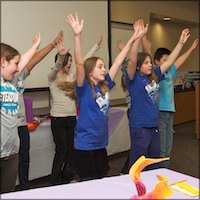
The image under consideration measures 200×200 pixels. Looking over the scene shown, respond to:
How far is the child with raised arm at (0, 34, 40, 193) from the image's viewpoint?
1772 mm

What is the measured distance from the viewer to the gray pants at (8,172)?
1.83 meters

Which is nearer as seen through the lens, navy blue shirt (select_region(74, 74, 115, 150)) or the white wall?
navy blue shirt (select_region(74, 74, 115, 150))

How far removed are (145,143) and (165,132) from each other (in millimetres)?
362

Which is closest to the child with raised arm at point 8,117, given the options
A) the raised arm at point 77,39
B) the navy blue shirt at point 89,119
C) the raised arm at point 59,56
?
the raised arm at point 77,39

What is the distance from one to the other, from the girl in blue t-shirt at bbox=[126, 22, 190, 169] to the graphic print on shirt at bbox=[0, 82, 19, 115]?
98 cm

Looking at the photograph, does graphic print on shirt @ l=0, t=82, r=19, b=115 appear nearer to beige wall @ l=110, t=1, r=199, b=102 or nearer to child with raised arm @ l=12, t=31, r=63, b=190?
child with raised arm @ l=12, t=31, r=63, b=190

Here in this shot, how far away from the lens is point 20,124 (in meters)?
2.44

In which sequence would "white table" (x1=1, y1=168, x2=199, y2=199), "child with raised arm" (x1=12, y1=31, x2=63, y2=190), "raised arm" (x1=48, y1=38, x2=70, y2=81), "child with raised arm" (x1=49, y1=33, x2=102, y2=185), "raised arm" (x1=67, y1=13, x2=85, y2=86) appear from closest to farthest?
"white table" (x1=1, y1=168, x2=199, y2=199) → "raised arm" (x1=67, y1=13, x2=85, y2=86) → "child with raised arm" (x1=12, y1=31, x2=63, y2=190) → "raised arm" (x1=48, y1=38, x2=70, y2=81) → "child with raised arm" (x1=49, y1=33, x2=102, y2=185)

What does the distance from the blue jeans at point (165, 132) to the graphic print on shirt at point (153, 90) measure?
0.29 m

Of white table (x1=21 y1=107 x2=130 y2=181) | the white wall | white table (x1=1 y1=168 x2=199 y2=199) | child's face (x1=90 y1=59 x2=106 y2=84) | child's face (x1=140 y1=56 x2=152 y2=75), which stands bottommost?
white table (x1=21 y1=107 x2=130 y2=181)

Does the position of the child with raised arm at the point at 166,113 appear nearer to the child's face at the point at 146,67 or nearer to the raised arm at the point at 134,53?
the child's face at the point at 146,67

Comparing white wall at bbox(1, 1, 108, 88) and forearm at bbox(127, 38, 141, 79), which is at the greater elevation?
white wall at bbox(1, 1, 108, 88)

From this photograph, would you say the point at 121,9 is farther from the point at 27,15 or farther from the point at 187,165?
the point at 187,165

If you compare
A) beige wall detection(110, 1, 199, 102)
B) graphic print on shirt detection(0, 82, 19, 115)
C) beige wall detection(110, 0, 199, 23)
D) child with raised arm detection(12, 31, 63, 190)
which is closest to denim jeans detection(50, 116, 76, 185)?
child with raised arm detection(12, 31, 63, 190)
